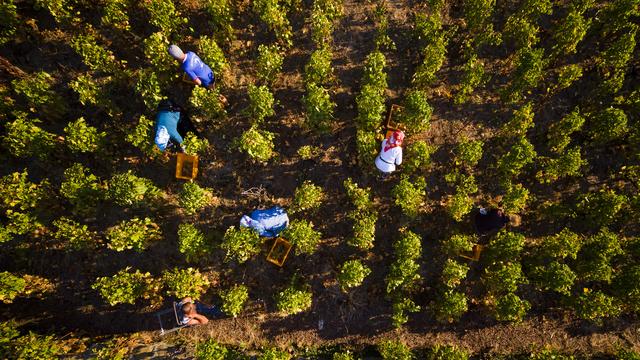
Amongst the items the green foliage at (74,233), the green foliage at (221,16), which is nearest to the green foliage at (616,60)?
the green foliage at (221,16)

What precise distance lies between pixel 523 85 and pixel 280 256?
8.18 metres

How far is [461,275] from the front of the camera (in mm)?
8953

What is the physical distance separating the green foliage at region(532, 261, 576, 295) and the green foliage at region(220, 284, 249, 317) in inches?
310

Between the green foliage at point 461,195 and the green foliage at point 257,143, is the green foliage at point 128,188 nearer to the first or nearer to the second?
the green foliage at point 257,143

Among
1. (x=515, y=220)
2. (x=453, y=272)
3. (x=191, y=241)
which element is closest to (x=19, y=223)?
(x=191, y=241)

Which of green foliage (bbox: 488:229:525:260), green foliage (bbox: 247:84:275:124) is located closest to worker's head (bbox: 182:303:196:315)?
green foliage (bbox: 247:84:275:124)

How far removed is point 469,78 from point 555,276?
5629 millimetres

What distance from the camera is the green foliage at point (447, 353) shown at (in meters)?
9.08

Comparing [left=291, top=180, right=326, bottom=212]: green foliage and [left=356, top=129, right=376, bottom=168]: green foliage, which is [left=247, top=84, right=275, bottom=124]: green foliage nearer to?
[left=291, top=180, right=326, bottom=212]: green foliage

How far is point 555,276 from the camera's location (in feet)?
28.6

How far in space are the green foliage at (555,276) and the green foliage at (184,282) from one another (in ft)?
29.4

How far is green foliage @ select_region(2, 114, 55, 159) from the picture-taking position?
28.7 feet

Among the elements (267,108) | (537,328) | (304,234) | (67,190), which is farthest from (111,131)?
(537,328)

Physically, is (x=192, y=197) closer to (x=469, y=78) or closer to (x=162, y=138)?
(x=162, y=138)
